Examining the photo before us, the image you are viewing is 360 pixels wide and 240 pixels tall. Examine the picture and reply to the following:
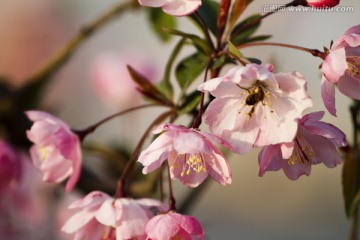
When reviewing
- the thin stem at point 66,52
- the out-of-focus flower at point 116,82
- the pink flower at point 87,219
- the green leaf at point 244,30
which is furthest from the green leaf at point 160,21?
the out-of-focus flower at point 116,82

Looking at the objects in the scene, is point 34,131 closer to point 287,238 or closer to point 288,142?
point 288,142

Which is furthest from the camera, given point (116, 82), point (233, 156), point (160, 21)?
point (233, 156)

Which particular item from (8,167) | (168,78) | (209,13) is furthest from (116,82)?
(209,13)

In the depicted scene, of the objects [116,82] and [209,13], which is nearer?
[209,13]

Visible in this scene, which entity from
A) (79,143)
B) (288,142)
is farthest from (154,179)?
(288,142)

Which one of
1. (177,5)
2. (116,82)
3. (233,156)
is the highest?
(177,5)

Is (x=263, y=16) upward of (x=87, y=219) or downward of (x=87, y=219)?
upward

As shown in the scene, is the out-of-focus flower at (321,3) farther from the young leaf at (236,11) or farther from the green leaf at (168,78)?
the green leaf at (168,78)

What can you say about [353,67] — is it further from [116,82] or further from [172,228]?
[116,82]

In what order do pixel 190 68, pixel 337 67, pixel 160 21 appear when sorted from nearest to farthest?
1. pixel 337 67
2. pixel 190 68
3. pixel 160 21
